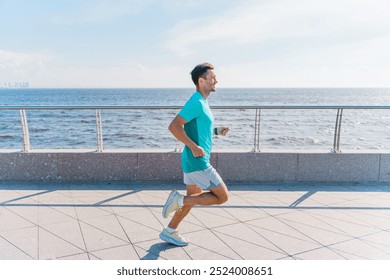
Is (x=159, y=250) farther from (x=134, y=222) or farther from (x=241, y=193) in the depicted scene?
(x=241, y=193)

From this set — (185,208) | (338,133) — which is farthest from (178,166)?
(338,133)

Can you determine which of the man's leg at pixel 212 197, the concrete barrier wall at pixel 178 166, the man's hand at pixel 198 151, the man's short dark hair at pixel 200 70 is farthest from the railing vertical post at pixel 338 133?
the man's hand at pixel 198 151

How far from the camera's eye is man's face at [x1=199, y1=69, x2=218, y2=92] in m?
2.93

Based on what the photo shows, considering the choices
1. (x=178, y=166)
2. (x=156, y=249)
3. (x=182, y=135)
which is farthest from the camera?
(x=178, y=166)

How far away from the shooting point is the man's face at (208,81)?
293cm

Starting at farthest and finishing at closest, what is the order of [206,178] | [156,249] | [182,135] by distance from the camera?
[156,249], [206,178], [182,135]

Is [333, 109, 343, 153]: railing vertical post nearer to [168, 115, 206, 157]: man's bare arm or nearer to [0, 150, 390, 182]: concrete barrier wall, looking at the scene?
[0, 150, 390, 182]: concrete barrier wall

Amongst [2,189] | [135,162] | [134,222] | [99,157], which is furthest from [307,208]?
[2,189]

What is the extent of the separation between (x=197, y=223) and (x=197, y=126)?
63.4 inches

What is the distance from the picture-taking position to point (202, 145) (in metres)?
2.96

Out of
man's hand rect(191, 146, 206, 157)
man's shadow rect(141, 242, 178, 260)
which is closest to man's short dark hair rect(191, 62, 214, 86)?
man's hand rect(191, 146, 206, 157)

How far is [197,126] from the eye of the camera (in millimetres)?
2883

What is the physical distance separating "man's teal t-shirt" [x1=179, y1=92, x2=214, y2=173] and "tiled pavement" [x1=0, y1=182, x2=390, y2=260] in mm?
985

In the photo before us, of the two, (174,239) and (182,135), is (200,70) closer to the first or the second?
(182,135)
